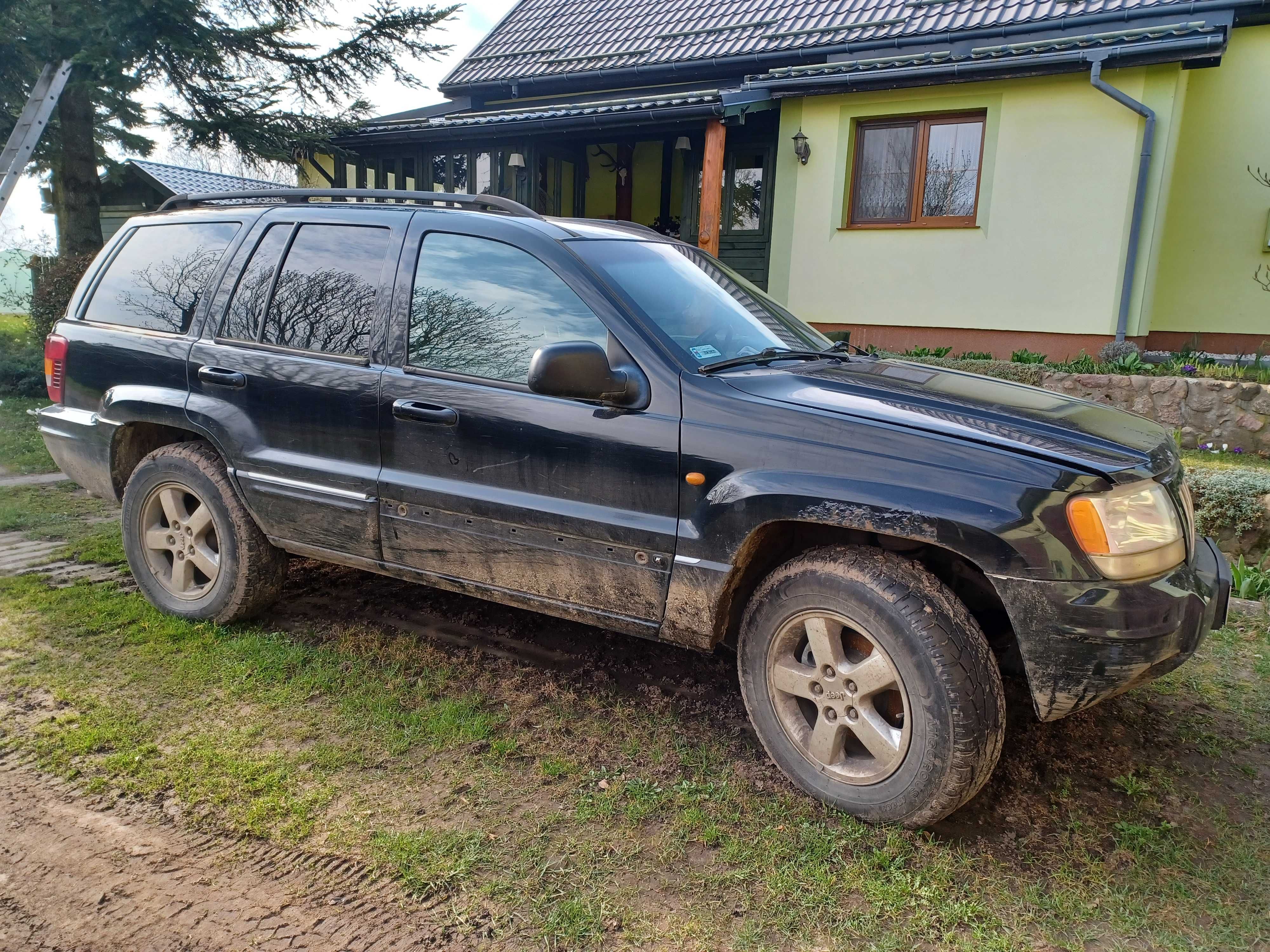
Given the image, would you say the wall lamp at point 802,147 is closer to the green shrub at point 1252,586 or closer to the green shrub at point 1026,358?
the green shrub at point 1026,358

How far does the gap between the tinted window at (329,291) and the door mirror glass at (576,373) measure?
3.40ft

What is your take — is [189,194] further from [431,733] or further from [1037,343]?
[1037,343]

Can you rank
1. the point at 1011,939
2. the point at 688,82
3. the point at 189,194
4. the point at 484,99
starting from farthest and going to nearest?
the point at 484,99, the point at 688,82, the point at 189,194, the point at 1011,939

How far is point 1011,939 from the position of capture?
88.7 inches

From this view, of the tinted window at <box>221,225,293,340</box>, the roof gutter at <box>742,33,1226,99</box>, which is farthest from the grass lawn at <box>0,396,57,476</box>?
the roof gutter at <box>742,33,1226,99</box>

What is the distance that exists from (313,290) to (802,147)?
886 centimetres

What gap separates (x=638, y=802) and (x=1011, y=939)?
1.11 m

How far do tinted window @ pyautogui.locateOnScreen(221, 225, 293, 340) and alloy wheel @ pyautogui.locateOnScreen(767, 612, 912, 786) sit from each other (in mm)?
2646

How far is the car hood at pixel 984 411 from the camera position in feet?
8.35

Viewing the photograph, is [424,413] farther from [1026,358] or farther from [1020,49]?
[1020,49]

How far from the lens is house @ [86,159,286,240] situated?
14750 mm

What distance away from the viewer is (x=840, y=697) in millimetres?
2717

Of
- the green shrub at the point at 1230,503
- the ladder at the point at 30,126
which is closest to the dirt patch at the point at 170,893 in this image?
the green shrub at the point at 1230,503

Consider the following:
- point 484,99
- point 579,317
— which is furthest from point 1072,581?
point 484,99
